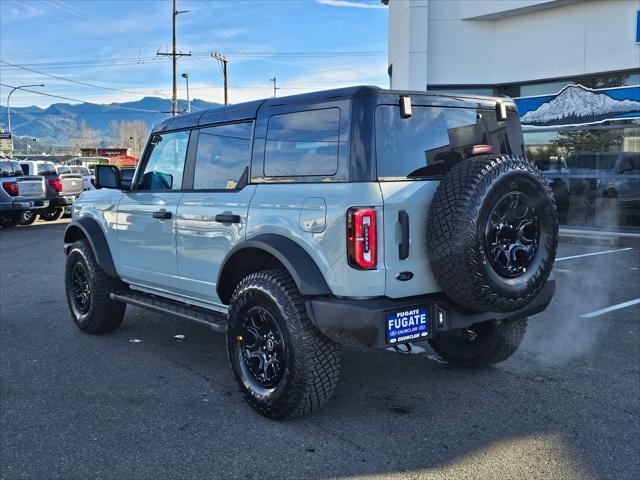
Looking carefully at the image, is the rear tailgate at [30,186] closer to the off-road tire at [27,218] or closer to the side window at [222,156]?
the off-road tire at [27,218]

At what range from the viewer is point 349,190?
346cm

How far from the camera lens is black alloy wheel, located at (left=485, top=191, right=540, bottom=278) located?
351 cm

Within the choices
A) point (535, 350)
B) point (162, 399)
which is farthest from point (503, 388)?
point (162, 399)

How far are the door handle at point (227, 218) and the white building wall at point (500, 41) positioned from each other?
11.9m

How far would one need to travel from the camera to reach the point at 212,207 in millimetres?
4402

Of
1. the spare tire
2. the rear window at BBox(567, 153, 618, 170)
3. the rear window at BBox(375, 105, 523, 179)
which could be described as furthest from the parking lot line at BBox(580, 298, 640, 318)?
the rear window at BBox(567, 153, 618, 170)

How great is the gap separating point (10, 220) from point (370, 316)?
17556 mm

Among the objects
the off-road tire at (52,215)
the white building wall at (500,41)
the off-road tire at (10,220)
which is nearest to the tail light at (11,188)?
the off-road tire at (10,220)

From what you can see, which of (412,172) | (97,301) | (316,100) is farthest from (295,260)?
(97,301)

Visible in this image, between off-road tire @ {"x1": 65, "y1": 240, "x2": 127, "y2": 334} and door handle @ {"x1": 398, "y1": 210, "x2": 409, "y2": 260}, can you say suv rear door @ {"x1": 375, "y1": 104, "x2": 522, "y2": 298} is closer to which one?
door handle @ {"x1": 398, "y1": 210, "x2": 409, "y2": 260}

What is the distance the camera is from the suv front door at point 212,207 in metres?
4.23

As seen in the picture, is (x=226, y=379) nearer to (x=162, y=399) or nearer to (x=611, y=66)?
(x=162, y=399)

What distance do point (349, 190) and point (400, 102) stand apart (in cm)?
68

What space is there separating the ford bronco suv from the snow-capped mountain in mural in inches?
423
